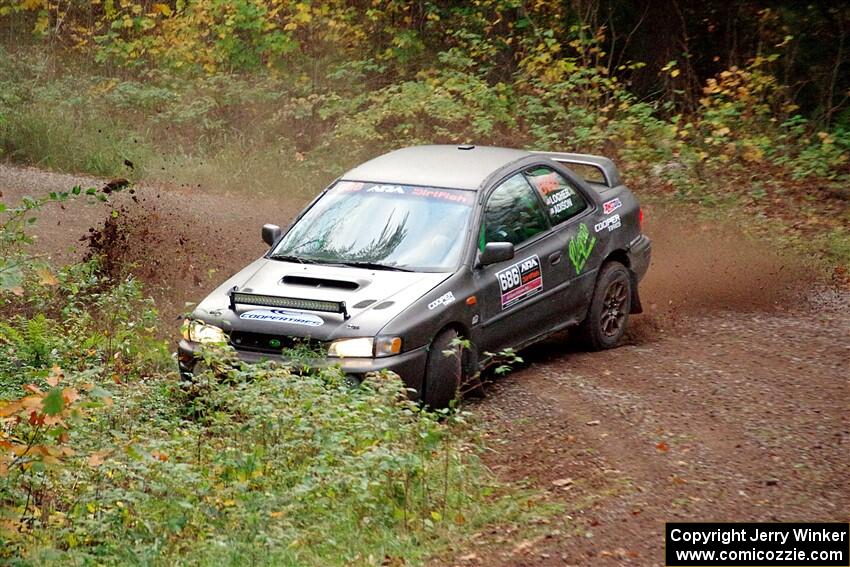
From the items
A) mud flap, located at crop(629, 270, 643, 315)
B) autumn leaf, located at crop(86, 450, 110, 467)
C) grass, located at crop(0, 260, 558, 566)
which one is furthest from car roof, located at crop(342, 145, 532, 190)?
autumn leaf, located at crop(86, 450, 110, 467)

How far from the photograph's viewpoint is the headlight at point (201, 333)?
Result: 7.75 metres

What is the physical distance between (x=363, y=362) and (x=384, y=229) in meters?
1.51

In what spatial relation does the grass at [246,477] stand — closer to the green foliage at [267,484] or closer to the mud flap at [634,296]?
the green foliage at [267,484]

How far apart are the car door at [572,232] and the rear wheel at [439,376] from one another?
1.59 m

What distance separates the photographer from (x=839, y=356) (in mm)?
9445

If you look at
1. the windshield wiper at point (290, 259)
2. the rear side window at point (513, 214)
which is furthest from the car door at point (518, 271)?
the windshield wiper at point (290, 259)

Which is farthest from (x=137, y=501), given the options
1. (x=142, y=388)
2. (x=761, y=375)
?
(x=761, y=375)

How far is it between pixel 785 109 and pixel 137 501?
1239 centimetres

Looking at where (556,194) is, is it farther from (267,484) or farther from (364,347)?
(267,484)

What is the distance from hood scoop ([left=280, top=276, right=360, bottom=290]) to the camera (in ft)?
26.7

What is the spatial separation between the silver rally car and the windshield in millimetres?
11

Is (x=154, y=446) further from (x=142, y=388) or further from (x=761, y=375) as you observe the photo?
(x=761, y=375)

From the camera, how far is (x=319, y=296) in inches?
315

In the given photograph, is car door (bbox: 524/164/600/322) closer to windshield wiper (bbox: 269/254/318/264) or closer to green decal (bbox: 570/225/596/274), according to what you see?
green decal (bbox: 570/225/596/274)
